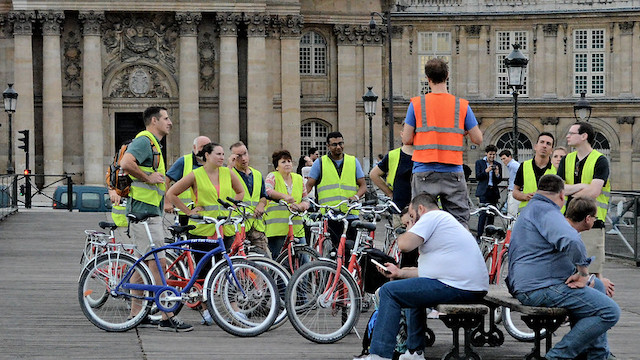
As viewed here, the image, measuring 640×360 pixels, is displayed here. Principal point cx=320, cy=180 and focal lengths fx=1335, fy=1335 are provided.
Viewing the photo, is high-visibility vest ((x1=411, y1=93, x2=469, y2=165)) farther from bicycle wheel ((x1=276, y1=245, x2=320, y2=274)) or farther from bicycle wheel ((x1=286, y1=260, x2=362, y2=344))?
bicycle wheel ((x1=276, y1=245, x2=320, y2=274))

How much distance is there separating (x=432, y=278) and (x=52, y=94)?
44.0 meters

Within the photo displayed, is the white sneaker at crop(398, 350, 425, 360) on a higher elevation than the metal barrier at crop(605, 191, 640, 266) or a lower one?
lower

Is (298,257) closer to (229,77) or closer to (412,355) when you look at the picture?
(412,355)

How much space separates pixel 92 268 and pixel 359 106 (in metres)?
43.6

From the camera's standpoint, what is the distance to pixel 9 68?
5459 cm

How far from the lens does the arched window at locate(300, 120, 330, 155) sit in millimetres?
58094

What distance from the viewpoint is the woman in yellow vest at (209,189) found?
15594mm

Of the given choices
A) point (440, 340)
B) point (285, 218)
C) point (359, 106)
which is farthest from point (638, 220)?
point (359, 106)

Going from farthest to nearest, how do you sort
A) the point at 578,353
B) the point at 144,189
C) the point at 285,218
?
the point at 285,218 < the point at 144,189 < the point at 578,353

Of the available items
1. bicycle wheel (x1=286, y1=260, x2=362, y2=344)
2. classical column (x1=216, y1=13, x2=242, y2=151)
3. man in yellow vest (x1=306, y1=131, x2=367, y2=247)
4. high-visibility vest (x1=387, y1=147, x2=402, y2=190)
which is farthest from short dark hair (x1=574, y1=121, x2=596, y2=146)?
classical column (x1=216, y1=13, x2=242, y2=151)

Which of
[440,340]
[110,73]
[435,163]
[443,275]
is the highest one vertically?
[110,73]

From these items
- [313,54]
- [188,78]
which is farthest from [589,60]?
[188,78]

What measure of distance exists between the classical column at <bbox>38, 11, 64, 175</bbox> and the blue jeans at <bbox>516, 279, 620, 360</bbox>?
44211mm

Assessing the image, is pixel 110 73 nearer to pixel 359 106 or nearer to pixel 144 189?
pixel 359 106
